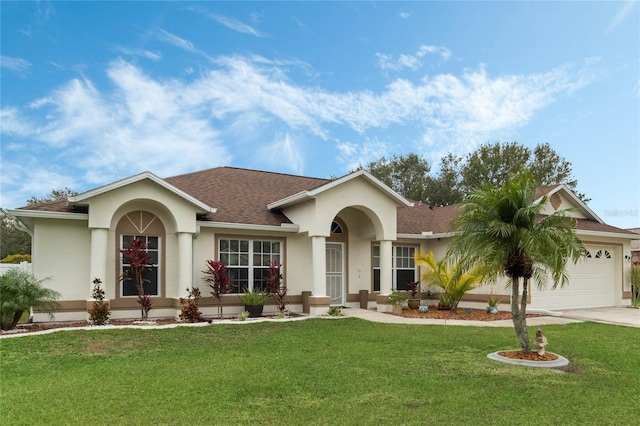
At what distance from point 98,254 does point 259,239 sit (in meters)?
5.12

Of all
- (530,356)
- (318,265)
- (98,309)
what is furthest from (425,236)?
(98,309)

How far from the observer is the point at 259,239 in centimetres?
1652

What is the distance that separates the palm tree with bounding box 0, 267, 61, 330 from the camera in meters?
11.9

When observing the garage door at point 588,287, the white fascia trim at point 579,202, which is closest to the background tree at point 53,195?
the white fascia trim at point 579,202

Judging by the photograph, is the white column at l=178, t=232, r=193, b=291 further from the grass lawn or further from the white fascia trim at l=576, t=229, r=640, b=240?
the white fascia trim at l=576, t=229, r=640, b=240

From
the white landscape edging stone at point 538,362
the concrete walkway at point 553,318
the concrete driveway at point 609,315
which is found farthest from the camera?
the concrete driveway at point 609,315

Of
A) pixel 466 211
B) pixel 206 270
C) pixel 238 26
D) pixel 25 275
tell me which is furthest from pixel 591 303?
pixel 25 275

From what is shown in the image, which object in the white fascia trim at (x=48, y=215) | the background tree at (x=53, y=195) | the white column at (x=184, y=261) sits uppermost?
the background tree at (x=53, y=195)

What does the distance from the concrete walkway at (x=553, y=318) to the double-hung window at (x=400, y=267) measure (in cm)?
194

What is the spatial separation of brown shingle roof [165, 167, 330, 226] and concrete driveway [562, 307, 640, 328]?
407 inches

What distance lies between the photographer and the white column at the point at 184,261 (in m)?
14.4

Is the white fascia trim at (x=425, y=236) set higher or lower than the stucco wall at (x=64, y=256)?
higher

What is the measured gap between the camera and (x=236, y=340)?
11.0 m

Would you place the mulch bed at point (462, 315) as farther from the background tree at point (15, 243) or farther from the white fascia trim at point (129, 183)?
the background tree at point (15, 243)
